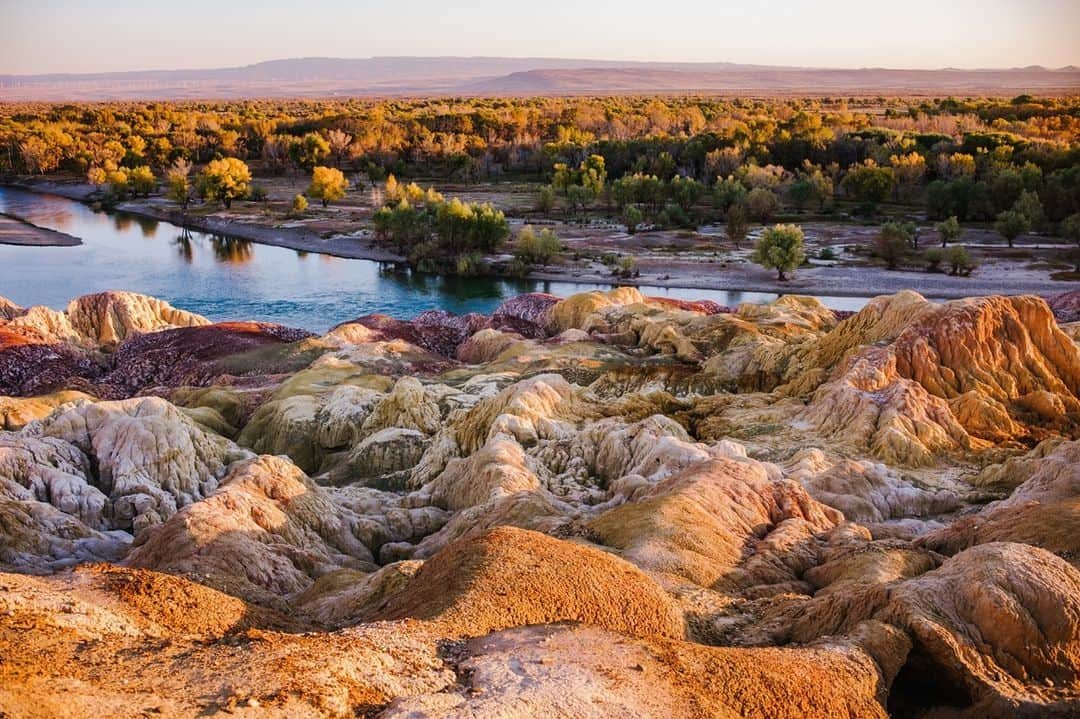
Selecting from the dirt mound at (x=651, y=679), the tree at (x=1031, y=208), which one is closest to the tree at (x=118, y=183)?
the tree at (x=1031, y=208)

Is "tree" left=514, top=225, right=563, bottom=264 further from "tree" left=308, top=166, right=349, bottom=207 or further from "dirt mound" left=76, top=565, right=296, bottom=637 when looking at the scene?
"dirt mound" left=76, top=565, right=296, bottom=637

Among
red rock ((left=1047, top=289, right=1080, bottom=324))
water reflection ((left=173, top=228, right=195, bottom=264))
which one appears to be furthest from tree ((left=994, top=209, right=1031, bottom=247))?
water reflection ((left=173, top=228, right=195, bottom=264))

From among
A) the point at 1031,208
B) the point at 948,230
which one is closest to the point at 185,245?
the point at 948,230

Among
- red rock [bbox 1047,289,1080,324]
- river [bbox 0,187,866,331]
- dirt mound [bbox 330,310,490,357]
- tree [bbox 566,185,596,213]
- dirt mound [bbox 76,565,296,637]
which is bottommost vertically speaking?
river [bbox 0,187,866,331]

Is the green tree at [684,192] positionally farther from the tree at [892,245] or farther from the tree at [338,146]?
the tree at [338,146]

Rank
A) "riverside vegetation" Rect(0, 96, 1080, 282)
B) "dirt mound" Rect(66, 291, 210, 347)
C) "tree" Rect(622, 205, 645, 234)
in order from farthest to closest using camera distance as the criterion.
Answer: "tree" Rect(622, 205, 645, 234), "riverside vegetation" Rect(0, 96, 1080, 282), "dirt mound" Rect(66, 291, 210, 347)
